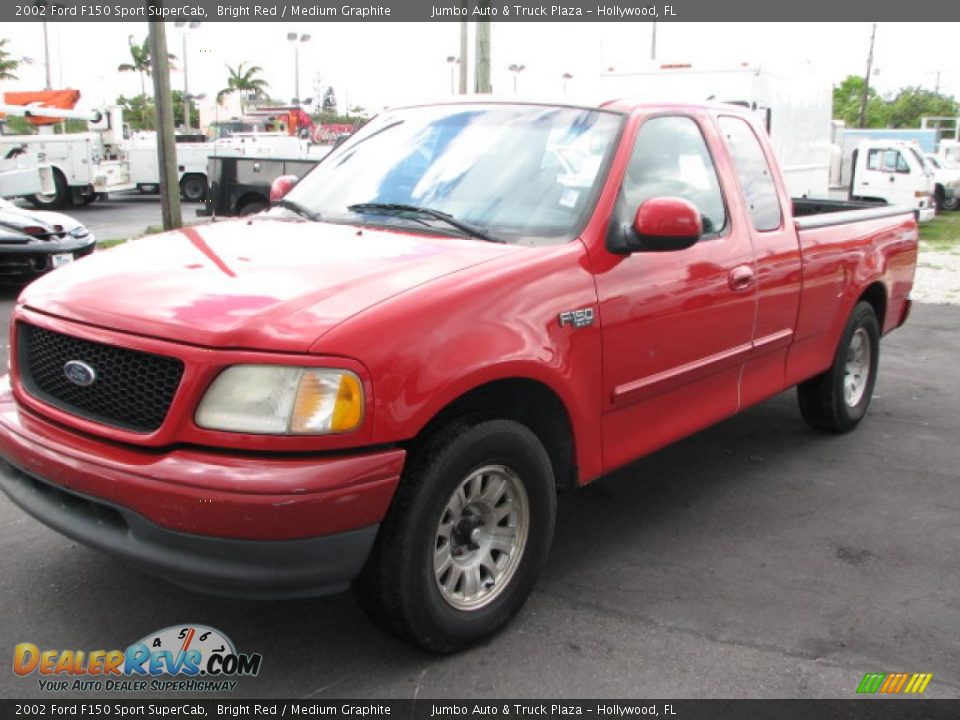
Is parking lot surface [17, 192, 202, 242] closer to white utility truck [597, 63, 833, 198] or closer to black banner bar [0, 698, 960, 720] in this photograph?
white utility truck [597, 63, 833, 198]

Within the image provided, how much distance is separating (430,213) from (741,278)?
4.86 feet

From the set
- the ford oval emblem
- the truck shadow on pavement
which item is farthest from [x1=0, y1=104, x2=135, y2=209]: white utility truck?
the ford oval emblem

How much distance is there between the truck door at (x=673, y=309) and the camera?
11.9 ft

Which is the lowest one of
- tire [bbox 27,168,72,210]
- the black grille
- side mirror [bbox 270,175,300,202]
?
tire [bbox 27,168,72,210]

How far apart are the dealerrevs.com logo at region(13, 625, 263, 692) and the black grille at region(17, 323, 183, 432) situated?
2.76 feet

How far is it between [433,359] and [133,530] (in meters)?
1.00

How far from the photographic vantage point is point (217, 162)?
14.1m

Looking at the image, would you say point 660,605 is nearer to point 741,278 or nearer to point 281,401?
point 741,278

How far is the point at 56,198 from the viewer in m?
24.5

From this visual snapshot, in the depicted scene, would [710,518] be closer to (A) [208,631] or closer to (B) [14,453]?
(A) [208,631]

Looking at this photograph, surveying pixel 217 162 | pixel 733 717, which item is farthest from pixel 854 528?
pixel 217 162

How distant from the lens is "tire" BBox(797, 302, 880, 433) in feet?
18.2

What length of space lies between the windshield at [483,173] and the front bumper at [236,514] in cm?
128

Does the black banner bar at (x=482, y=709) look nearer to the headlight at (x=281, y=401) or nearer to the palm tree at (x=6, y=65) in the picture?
the headlight at (x=281, y=401)
